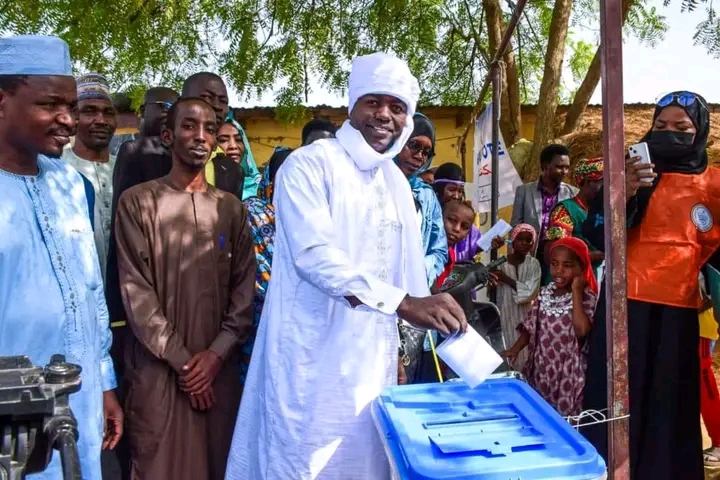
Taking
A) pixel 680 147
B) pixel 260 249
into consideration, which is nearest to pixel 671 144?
pixel 680 147

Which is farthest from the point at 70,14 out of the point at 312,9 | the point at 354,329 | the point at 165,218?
the point at 354,329

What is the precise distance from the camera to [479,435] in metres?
1.89

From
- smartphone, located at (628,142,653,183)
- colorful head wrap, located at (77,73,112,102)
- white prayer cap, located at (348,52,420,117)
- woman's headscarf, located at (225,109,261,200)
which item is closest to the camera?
white prayer cap, located at (348,52,420,117)

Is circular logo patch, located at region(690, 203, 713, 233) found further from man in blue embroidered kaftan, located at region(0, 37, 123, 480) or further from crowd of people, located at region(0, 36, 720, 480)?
man in blue embroidered kaftan, located at region(0, 37, 123, 480)

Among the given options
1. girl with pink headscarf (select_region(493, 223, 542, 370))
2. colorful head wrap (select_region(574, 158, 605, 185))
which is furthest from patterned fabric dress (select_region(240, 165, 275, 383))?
colorful head wrap (select_region(574, 158, 605, 185))

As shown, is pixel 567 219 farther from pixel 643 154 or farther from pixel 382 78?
pixel 382 78

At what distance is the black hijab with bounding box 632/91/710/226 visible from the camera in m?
3.24

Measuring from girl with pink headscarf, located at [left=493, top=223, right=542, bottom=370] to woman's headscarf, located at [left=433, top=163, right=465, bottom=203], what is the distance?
2.28 ft

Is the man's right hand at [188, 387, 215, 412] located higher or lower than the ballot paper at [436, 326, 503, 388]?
lower

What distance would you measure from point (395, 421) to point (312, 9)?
6540 millimetres

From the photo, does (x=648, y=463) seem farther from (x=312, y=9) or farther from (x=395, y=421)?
(x=312, y=9)

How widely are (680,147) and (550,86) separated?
522 centimetres

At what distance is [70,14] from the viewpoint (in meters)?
6.18

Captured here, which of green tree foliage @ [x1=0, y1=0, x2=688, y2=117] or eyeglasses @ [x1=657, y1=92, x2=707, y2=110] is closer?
eyeglasses @ [x1=657, y1=92, x2=707, y2=110]
